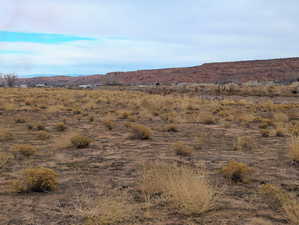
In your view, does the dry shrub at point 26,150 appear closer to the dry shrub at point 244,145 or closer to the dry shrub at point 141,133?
the dry shrub at point 141,133

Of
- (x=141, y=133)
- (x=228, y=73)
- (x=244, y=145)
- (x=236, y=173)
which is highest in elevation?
(x=228, y=73)

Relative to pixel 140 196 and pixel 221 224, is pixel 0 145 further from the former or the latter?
pixel 221 224

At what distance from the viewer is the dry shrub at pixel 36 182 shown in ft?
21.0

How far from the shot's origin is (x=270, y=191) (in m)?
6.17

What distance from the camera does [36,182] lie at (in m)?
6.41

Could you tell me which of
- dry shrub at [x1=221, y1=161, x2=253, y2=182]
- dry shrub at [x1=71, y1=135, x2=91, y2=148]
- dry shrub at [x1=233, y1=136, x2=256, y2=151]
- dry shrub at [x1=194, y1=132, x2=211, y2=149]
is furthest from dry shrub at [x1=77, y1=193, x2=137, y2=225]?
dry shrub at [x1=233, y1=136, x2=256, y2=151]

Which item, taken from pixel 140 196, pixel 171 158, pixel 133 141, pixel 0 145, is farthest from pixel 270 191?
pixel 0 145

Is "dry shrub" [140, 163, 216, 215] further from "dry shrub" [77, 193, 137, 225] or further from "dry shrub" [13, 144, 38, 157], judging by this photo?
"dry shrub" [13, 144, 38, 157]

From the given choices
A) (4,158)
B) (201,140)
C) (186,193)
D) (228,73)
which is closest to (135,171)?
(186,193)

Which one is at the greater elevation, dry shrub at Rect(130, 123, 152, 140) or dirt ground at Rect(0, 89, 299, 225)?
dry shrub at Rect(130, 123, 152, 140)

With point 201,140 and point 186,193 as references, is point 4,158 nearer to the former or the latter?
point 186,193

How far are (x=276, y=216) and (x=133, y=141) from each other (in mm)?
7105

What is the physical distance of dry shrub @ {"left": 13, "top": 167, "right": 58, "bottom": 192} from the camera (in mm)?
6406

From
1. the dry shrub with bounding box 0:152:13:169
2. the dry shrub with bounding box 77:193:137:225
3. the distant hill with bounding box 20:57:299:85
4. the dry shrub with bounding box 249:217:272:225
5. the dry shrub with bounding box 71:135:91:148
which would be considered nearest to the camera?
the dry shrub with bounding box 77:193:137:225
